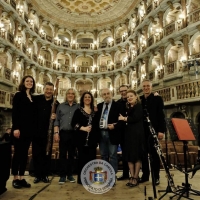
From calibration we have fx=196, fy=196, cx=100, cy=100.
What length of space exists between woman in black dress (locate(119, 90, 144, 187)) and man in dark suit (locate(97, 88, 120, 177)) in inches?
9.3

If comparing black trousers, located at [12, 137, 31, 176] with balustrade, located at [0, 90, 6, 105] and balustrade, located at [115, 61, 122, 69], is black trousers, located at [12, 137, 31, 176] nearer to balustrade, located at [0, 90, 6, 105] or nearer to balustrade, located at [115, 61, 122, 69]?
balustrade, located at [0, 90, 6, 105]

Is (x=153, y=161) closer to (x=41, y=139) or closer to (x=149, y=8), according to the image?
(x=41, y=139)

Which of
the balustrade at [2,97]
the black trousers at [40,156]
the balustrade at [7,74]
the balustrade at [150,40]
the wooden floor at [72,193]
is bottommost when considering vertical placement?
the wooden floor at [72,193]

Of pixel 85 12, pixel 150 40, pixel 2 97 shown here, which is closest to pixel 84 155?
pixel 2 97

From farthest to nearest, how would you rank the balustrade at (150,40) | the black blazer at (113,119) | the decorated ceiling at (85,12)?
the decorated ceiling at (85,12)
the balustrade at (150,40)
the black blazer at (113,119)

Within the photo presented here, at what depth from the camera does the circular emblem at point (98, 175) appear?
3.60 meters

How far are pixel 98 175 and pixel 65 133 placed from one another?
107 cm

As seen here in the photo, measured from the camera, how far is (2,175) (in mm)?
3199

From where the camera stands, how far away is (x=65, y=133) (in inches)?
160

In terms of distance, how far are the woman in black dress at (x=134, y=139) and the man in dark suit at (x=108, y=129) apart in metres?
0.24

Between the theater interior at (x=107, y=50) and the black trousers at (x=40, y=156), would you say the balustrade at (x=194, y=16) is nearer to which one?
the theater interior at (x=107, y=50)

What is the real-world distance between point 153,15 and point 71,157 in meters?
17.1

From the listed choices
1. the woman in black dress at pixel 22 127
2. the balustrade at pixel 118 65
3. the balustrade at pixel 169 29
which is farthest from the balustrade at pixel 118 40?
the woman in black dress at pixel 22 127

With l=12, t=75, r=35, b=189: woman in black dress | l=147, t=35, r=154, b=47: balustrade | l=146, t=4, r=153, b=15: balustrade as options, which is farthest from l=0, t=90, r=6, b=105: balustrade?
l=146, t=4, r=153, b=15: balustrade
